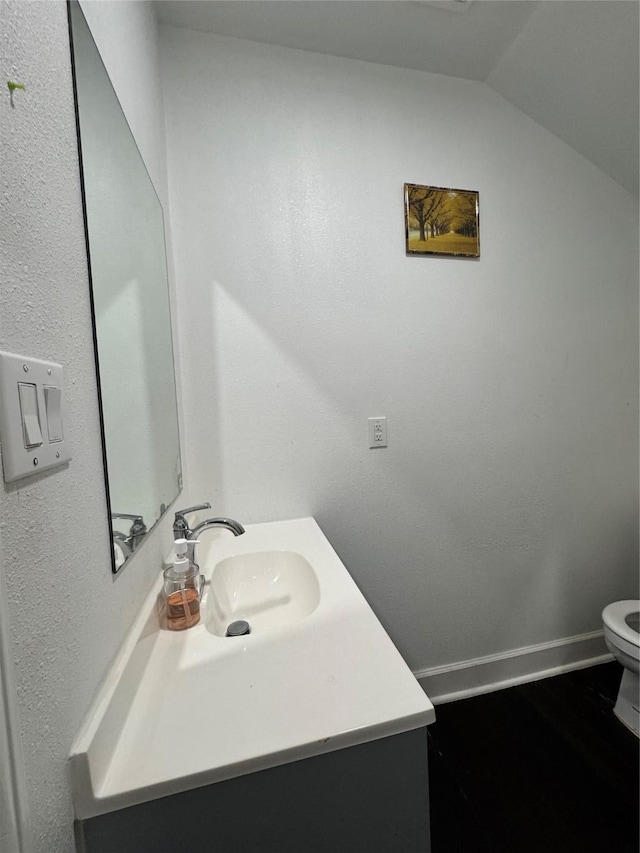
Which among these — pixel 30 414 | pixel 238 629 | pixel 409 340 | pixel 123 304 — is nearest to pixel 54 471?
pixel 30 414

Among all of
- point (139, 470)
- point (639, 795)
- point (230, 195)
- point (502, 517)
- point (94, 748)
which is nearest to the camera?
point (94, 748)

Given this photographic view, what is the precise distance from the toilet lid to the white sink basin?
4.02ft

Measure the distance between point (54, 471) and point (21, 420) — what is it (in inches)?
3.7

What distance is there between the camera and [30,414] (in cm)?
34

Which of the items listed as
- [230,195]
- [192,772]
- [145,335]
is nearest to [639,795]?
[192,772]

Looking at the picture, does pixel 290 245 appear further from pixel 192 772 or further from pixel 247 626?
pixel 192 772

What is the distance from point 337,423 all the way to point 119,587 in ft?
2.86

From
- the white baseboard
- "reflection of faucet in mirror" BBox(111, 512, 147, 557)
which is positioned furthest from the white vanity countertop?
the white baseboard

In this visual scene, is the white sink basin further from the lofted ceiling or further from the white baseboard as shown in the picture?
the lofted ceiling

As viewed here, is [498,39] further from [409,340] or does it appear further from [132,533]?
[132,533]

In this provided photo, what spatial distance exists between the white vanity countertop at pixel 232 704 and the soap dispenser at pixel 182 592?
0.07 ft

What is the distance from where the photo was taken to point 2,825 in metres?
0.28

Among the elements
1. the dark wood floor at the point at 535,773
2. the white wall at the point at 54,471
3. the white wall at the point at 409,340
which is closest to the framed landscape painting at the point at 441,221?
the white wall at the point at 409,340

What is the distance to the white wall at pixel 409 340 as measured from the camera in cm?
119
